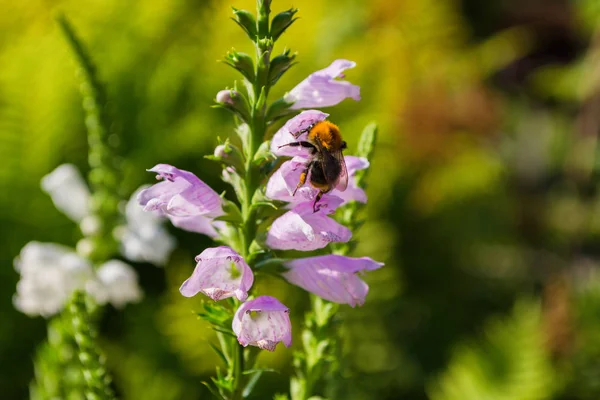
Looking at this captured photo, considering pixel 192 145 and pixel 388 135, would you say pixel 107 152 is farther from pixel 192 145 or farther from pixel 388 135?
pixel 388 135

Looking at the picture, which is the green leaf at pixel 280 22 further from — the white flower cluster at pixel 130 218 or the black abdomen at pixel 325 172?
the white flower cluster at pixel 130 218

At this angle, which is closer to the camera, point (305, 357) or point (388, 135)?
point (305, 357)

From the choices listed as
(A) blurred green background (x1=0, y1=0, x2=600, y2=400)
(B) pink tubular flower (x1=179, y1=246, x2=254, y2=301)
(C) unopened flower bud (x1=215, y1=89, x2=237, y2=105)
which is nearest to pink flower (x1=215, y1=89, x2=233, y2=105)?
(C) unopened flower bud (x1=215, y1=89, x2=237, y2=105)

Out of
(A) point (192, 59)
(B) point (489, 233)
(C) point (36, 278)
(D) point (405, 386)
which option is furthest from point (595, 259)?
(C) point (36, 278)

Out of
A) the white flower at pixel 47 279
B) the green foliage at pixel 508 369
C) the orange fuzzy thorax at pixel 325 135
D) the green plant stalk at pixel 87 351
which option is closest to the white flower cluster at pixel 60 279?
the white flower at pixel 47 279

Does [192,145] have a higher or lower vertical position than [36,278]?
lower
